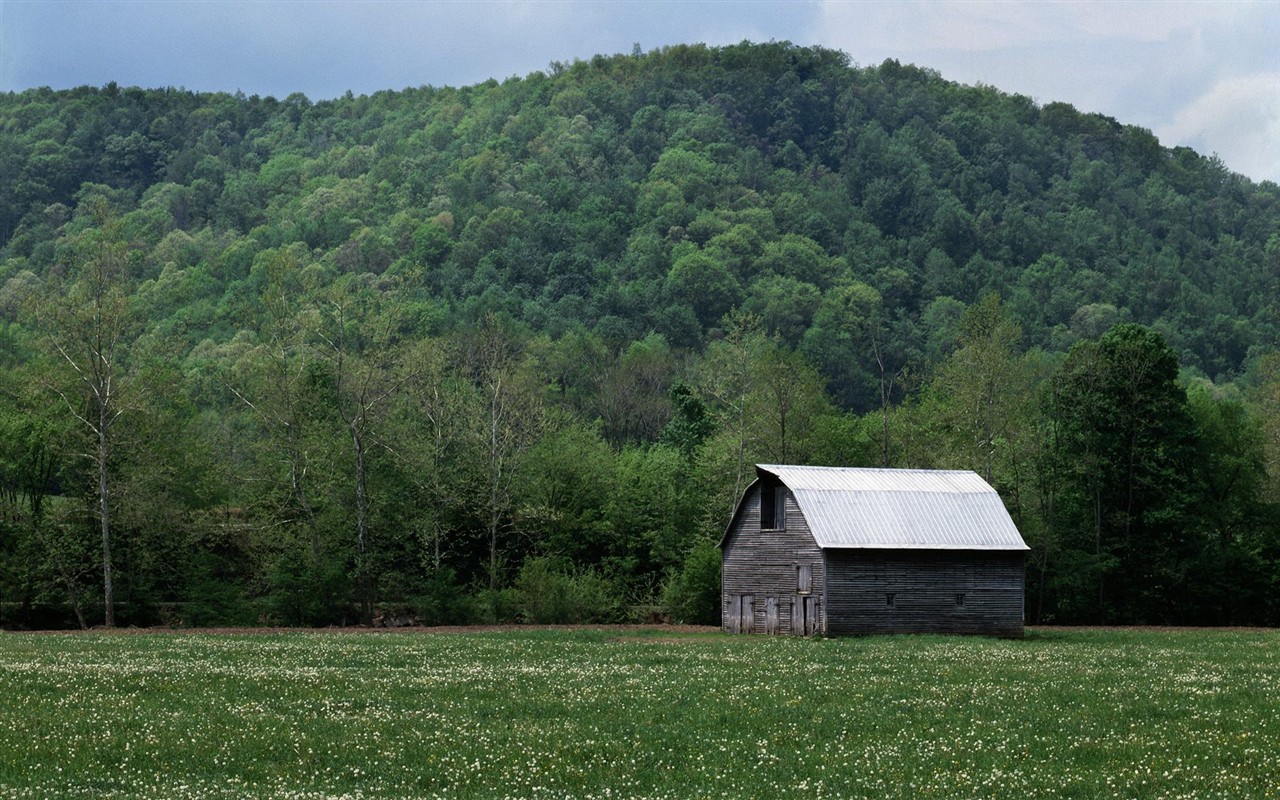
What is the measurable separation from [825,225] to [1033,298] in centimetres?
3151

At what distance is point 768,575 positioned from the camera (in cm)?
→ 6075

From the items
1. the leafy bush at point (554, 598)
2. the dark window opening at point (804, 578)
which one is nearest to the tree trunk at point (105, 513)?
the leafy bush at point (554, 598)

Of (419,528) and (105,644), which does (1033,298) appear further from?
(105,644)

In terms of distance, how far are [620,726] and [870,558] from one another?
35.3 metres

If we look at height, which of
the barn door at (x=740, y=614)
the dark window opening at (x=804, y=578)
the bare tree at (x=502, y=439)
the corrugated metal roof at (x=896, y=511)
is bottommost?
the barn door at (x=740, y=614)

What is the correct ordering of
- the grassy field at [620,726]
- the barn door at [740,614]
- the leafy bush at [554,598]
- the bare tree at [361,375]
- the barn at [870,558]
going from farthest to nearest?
the leafy bush at [554,598], the bare tree at [361,375], the barn door at [740,614], the barn at [870,558], the grassy field at [620,726]

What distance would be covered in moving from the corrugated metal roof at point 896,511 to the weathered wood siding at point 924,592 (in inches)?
24.3

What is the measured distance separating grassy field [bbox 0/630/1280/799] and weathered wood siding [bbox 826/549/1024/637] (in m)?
18.4

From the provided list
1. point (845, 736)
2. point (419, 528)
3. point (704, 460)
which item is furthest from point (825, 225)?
point (845, 736)

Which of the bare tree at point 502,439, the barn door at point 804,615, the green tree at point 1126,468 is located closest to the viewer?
the barn door at point 804,615

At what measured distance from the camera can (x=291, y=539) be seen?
6750 centimetres

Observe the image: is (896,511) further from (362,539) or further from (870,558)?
(362,539)

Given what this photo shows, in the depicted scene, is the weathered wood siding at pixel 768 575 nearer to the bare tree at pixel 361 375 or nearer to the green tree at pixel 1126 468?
the bare tree at pixel 361 375

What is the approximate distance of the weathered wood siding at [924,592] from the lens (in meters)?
57.4
